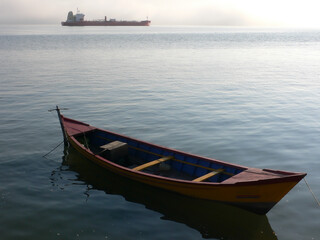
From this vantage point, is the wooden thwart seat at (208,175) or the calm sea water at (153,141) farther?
the wooden thwart seat at (208,175)

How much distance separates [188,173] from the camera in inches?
577

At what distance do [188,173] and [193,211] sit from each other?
7.61 ft

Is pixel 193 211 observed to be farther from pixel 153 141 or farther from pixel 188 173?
pixel 153 141

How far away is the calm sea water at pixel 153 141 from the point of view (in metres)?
11.8

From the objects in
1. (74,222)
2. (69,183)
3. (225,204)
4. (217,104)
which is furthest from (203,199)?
(217,104)

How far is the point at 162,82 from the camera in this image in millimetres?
38281

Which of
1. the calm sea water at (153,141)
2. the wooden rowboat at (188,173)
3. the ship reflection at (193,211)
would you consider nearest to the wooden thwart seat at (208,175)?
the wooden rowboat at (188,173)

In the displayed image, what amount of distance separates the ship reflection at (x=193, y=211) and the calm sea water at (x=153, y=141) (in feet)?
0.14

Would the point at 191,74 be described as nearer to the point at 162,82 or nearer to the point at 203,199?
the point at 162,82

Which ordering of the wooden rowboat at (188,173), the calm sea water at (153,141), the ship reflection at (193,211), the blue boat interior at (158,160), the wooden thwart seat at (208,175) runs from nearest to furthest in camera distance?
the wooden rowboat at (188,173) → the ship reflection at (193,211) → the calm sea water at (153,141) → the wooden thwart seat at (208,175) → the blue boat interior at (158,160)

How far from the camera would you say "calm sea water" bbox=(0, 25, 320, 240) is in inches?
466

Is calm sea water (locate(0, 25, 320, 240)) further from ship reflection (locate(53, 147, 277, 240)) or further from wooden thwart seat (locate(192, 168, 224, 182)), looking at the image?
wooden thwart seat (locate(192, 168, 224, 182))

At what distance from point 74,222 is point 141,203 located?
281cm

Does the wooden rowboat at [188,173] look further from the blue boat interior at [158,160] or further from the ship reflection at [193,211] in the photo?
the ship reflection at [193,211]
